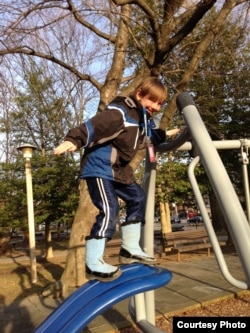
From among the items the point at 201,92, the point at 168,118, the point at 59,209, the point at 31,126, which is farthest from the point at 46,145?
the point at 168,118

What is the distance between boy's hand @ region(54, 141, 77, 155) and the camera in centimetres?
188

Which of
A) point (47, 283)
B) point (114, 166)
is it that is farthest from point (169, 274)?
point (47, 283)

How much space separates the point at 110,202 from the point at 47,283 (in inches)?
250

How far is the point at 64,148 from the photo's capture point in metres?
1.89

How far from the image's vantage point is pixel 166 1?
19.1ft

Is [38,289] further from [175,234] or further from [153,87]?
[153,87]

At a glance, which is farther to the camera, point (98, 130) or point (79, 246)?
point (79, 246)

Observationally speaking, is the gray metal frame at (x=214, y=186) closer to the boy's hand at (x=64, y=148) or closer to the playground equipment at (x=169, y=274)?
the playground equipment at (x=169, y=274)

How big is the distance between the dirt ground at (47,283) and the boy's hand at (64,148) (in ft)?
10.2

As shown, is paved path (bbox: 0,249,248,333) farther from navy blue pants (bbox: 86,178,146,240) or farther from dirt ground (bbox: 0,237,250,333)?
navy blue pants (bbox: 86,178,146,240)

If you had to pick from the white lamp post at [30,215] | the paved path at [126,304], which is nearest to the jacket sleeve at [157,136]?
the paved path at [126,304]

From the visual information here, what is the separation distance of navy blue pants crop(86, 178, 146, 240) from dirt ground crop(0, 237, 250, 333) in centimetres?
245

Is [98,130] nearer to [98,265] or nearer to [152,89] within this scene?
[152,89]

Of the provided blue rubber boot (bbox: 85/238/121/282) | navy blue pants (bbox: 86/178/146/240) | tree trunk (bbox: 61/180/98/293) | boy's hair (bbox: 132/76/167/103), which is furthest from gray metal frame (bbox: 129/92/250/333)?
tree trunk (bbox: 61/180/98/293)
